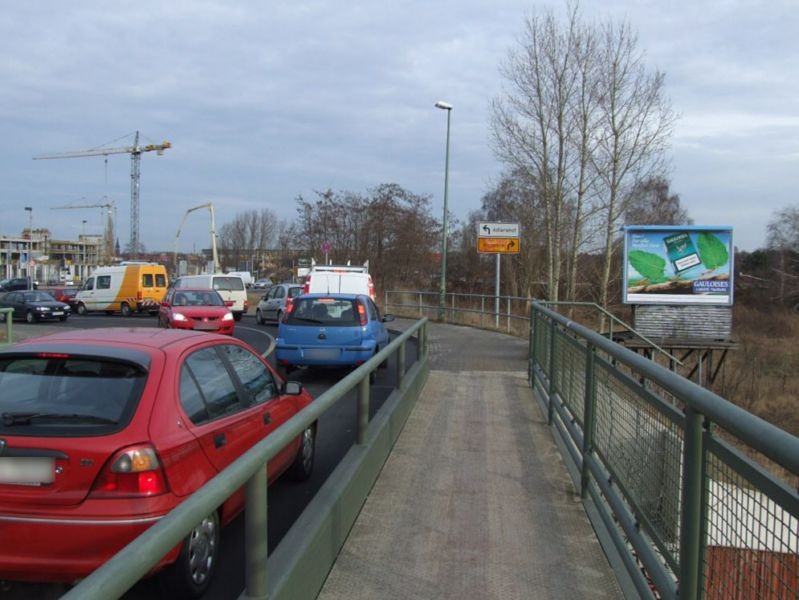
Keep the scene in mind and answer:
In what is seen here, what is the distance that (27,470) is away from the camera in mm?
3496

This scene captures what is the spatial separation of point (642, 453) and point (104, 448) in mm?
2744

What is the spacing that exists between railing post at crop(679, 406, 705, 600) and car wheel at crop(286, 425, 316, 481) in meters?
3.40

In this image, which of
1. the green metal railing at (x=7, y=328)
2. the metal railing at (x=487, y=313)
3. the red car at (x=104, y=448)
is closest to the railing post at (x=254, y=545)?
the red car at (x=104, y=448)

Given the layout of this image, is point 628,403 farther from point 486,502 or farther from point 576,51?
point 576,51

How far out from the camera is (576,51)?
27312 mm

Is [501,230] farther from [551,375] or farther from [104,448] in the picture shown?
[104,448]

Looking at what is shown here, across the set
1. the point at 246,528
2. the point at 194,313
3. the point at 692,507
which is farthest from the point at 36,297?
the point at 692,507

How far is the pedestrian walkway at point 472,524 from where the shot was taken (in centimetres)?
386

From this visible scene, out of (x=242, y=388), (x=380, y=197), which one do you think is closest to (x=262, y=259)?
(x=380, y=197)

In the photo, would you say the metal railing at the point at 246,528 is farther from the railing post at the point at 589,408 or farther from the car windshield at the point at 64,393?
the railing post at the point at 589,408

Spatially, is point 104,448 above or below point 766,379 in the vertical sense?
above

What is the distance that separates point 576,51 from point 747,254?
50.3 metres

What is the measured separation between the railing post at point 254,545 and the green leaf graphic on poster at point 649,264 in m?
18.9

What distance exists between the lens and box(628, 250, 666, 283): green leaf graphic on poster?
2000cm
